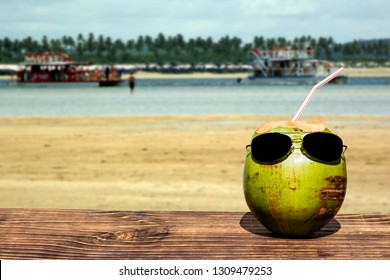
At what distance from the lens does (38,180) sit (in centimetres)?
1145

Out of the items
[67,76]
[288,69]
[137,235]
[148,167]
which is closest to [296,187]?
[137,235]

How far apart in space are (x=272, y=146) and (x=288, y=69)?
9224 centimetres

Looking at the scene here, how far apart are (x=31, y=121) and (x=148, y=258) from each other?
25643mm

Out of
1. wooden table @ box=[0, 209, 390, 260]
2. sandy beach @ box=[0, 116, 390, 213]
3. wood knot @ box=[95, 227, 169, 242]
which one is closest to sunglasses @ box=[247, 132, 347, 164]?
wooden table @ box=[0, 209, 390, 260]

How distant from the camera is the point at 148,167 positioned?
12.9m

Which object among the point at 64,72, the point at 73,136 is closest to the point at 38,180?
the point at 73,136

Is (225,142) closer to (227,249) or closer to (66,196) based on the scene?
(66,196)

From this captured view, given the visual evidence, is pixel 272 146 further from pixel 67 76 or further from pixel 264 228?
pixel 67 76

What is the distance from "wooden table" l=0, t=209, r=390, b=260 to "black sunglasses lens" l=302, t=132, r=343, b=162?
0.25 meters

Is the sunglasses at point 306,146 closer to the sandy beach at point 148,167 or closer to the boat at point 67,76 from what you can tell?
the sandy beach at point 148,167

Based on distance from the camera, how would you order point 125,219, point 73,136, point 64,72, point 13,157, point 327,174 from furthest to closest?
point 64,72
point 73,136
point 13,157
point 125,219
point 327,174

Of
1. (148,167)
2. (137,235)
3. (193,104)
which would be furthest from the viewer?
(193,104)

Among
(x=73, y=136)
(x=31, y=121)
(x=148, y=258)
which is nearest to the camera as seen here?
(x=148, y=258)

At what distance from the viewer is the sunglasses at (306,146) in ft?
6.42
